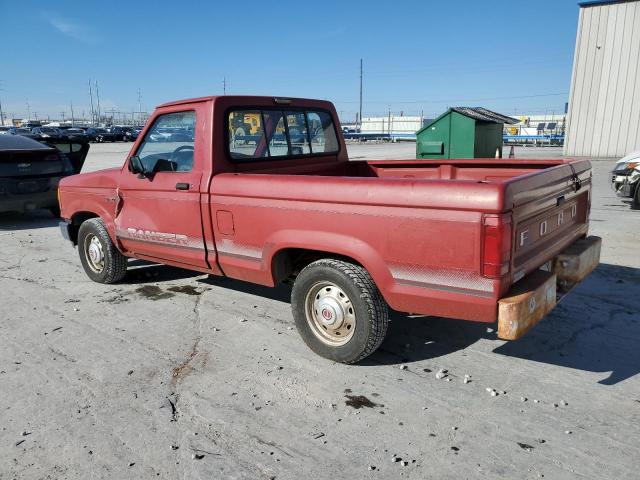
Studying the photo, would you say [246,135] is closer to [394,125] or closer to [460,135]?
[460,135]

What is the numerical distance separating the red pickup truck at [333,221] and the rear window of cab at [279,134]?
0.01 m

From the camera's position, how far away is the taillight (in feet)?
9.12

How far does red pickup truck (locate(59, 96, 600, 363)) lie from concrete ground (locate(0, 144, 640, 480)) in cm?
49

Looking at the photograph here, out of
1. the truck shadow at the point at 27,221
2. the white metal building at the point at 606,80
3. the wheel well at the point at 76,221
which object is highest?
the white metal building at the point at 606,80

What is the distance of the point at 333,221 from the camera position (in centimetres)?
342

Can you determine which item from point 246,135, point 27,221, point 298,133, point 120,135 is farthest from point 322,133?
point 120,135

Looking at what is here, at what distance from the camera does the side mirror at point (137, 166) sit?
185 inches

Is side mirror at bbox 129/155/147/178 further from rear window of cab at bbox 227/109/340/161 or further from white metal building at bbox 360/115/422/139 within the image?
white metal building at bbox 360/115/422/139

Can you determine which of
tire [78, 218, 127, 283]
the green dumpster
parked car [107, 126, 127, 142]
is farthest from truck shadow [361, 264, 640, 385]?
parked car [107, 126, 127, 142]

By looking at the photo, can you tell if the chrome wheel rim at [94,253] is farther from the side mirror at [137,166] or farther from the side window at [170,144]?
the side window at [170,144]

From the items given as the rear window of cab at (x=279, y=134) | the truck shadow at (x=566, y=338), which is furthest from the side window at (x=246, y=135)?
the truck shadow at (x=566, y=338)

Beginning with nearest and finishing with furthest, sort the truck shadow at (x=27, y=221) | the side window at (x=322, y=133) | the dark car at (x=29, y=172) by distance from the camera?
the side window at (x=322, y=133) → the dark car at (x=29, y=172) → the truck shadow at (x=27, y=221)

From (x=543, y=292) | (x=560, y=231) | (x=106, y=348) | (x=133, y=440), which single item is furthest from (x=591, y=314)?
(x=106, y=348)

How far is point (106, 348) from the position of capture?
4020mm
